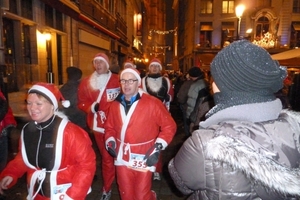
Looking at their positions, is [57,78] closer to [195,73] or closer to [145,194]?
[195,73]

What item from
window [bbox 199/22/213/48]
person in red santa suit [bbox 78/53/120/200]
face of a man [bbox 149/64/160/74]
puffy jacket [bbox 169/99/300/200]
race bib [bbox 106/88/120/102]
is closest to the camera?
puffy jacket [bbox 169/99/300/200]

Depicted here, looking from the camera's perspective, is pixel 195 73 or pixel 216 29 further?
pixel 216 29

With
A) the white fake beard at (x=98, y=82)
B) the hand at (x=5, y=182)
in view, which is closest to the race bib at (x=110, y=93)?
the white fake beard at (x=98, y=82)

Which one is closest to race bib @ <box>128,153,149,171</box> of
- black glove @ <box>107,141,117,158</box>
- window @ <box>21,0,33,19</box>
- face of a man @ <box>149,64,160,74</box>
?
black glove @ <box>107,141,117,158</box>

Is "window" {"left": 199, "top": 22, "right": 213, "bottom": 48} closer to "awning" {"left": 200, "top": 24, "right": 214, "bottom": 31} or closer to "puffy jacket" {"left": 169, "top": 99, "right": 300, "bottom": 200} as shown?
"awning" {"left": 200, "top": 24, "right": 214, "bottom": 31}

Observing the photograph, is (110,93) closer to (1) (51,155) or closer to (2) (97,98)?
(2) (97,98)

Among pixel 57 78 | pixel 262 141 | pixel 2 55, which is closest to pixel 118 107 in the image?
Result: pixel 262 141

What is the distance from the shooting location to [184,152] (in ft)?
4.64

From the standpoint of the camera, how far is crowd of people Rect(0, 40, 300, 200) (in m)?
1.28

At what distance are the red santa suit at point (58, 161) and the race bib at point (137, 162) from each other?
97cm

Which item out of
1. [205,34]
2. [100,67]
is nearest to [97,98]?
[100,67]

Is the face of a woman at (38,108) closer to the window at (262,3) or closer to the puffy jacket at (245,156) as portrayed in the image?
the puffy jacket at (245,156)

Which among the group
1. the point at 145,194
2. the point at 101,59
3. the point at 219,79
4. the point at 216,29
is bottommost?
the point at 145,194

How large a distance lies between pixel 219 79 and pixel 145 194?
2337 mm
